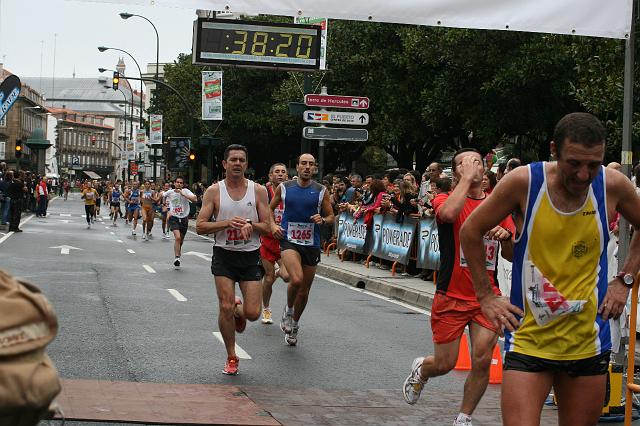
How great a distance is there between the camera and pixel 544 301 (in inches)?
179

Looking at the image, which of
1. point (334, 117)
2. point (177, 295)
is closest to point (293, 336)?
point (177, 295)

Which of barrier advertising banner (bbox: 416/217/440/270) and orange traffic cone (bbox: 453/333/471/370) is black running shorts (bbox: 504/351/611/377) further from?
barrier advertising banner (bbox: 416/217/440/270)

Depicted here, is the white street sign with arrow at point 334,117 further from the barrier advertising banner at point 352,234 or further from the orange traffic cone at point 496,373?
the orange traffic cone at point 496,373

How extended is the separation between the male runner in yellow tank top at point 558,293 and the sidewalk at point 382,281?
35.8 ft

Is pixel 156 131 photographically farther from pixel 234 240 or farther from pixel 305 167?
pixel 234 240

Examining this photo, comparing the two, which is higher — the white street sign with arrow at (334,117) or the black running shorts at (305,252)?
the white street sign with arrow at (334,117)

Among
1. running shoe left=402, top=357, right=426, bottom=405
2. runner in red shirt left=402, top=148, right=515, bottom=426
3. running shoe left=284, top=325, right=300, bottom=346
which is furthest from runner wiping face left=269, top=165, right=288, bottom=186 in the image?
running shoe left=402, top=357, right=426, bottom=405

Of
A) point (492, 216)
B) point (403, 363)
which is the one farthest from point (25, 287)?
point (403, 363)

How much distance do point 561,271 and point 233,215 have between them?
5112 mm

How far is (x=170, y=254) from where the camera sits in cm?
2539

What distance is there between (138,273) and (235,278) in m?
10.1

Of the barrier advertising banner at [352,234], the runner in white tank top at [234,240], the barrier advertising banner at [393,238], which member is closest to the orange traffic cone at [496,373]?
the runner in white tank top at [234,240]

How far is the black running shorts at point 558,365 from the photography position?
455 centimetres

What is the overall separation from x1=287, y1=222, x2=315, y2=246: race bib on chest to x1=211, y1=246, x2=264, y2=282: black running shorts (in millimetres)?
1716
